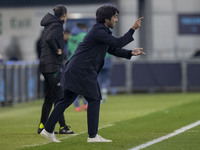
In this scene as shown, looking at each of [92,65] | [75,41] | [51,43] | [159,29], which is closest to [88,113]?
[92,65]

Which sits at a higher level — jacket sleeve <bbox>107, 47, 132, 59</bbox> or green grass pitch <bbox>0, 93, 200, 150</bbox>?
jacket sleeve <bbox>107, 47, 132, 59</bbox>

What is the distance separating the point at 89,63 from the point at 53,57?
7.56 feet

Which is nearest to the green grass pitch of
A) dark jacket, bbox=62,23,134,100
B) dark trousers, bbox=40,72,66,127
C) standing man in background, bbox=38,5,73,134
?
dark trousers, bbox=40,72,66,127

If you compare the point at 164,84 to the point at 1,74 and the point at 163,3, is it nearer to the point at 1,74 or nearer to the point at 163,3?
the point at 163,3

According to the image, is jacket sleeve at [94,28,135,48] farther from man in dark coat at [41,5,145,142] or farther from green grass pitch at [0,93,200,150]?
green grass pitch at [0,93,200,150]

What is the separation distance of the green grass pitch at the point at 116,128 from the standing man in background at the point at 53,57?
42 centimetres

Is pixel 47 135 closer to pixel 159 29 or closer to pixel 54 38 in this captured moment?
pixel 54 38

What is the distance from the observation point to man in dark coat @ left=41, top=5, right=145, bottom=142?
31.8 feet

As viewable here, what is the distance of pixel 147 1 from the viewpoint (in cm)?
2834

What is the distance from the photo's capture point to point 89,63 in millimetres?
9781

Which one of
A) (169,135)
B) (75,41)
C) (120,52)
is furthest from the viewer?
(75,41)

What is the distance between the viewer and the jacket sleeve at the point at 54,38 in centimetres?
1182

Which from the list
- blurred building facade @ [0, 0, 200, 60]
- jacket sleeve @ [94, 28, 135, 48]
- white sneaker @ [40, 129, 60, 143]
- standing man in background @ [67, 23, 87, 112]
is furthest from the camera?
blurred building facade @ [0, 0, 200, 60]

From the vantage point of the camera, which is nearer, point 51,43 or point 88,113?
point 88,113
